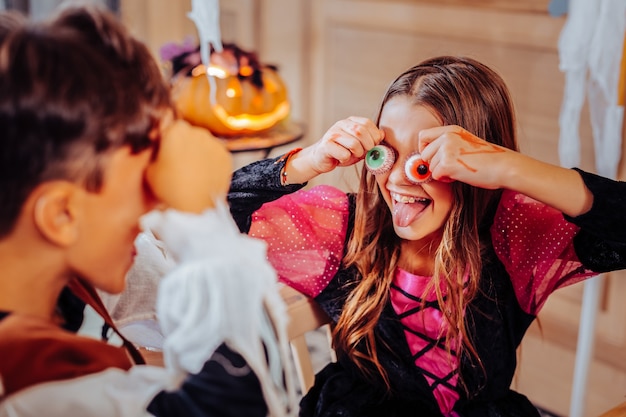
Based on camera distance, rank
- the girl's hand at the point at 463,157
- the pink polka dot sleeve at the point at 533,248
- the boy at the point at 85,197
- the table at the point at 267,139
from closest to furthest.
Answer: the boy at the point at 85,197
the girl's hand at the point at 463,157
the pink polka dot sleeve at the point at 533,248
the table at the point at 267,139

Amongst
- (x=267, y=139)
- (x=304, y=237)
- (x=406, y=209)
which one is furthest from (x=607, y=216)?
(x=267, y=139)

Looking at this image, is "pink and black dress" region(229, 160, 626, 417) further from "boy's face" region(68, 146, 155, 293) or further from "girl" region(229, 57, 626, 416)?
"boy's face" region(68, 146, 155, 293)

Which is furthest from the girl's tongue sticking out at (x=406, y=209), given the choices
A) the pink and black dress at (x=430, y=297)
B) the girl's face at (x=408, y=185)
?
the pink and black dress at (x=430, y=297)

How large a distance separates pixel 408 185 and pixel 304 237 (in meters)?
0.19

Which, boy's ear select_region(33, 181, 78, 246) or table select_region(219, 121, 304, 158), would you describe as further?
table select_region(219, 121, 304, 158)

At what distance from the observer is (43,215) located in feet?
1.79

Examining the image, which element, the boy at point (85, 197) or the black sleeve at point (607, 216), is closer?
the boy at point (85, 197)

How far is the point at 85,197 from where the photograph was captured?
0.56 metres

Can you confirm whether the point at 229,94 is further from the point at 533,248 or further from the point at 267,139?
the point at 533,248

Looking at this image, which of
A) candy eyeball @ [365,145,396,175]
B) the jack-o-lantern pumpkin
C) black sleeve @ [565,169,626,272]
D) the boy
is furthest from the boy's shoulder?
the jack-o-lantern pumpkin

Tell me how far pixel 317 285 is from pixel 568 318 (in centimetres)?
99

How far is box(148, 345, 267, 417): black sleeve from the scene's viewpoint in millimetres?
590

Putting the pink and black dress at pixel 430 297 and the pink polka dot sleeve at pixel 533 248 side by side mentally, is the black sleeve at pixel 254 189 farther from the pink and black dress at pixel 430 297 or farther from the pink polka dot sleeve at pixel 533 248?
the pink polka dot sleeve at pixel 533 248

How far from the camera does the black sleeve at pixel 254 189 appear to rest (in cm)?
98
